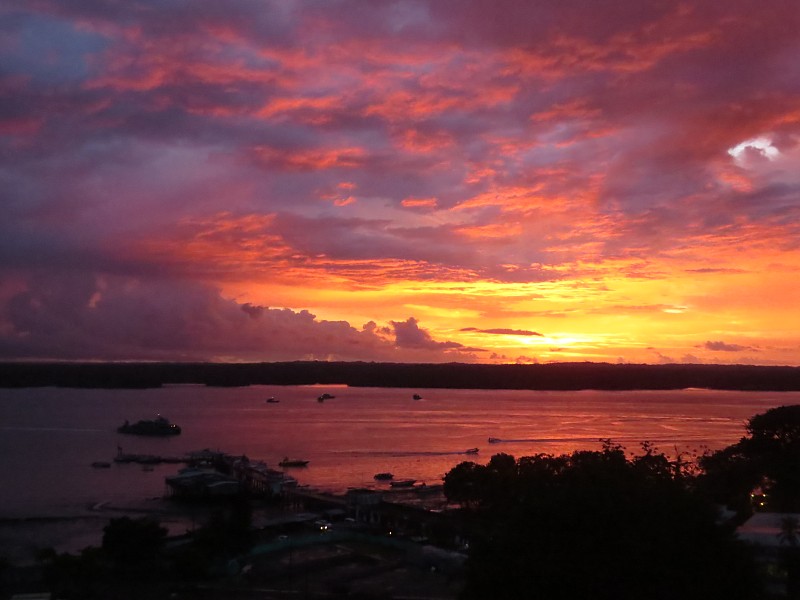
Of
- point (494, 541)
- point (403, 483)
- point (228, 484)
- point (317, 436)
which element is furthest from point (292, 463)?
point (494, 541)

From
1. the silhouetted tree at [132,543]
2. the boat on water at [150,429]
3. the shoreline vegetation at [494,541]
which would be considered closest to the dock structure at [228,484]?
the shoreline vegetation at [494,541]

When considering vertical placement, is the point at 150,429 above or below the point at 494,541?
below

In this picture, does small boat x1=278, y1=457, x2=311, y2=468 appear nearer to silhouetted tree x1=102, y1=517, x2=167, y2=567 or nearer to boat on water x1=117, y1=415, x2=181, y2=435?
boat on water x1=117, y1=415, x2=181, y2=435

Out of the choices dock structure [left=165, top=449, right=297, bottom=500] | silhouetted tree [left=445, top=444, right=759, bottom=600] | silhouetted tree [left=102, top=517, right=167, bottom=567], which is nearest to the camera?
silhouetted tree [left=445, top=444, right=759, bottom=600]

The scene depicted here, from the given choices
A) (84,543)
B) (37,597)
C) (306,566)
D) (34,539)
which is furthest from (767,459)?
(34,539)

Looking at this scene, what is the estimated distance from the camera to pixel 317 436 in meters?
62.5

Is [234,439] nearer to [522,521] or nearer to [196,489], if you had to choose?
[196,489]

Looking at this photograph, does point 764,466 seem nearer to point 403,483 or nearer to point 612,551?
point 612,551

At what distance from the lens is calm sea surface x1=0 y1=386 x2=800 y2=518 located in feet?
125

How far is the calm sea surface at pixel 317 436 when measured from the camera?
38.1 m

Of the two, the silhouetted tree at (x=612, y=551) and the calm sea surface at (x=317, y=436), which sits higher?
the silhouetted tree at (x=612, y=551)

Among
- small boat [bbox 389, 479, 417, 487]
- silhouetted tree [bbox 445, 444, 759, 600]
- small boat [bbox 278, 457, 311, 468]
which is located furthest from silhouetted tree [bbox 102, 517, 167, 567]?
small boat [bbox 278, 457, 311, 468]

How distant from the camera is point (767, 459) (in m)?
21.8

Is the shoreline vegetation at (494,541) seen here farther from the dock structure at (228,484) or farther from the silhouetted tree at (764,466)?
the dock structure at (228,484)
